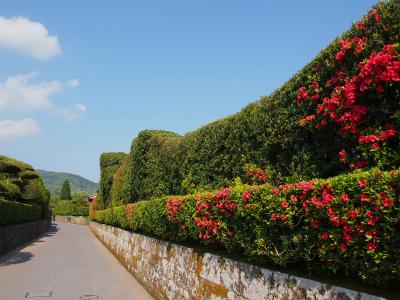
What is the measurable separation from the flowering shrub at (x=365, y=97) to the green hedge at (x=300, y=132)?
12mm

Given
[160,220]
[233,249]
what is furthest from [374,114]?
[160,220]

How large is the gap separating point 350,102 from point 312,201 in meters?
1.51

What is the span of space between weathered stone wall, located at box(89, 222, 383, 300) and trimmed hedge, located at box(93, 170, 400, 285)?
0.21 metres

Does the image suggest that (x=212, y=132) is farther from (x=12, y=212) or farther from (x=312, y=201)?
(x=12, y=212)

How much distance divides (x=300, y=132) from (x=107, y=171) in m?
29.1

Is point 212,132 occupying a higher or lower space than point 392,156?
higher

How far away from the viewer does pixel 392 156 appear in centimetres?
414

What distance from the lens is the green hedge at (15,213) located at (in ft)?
63.9

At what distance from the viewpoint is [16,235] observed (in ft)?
73.8

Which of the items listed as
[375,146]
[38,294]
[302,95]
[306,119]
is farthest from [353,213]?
[38,294]

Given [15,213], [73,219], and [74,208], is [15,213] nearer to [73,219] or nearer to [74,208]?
[73,219]

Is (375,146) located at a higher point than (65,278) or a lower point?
higher

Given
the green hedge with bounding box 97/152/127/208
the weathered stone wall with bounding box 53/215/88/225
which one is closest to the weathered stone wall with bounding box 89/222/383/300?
the green hedge with bounding box 97/152/127/208

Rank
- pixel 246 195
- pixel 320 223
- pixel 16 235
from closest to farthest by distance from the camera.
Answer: pixel 320 223, pixel 246 195, pixel 16 235
